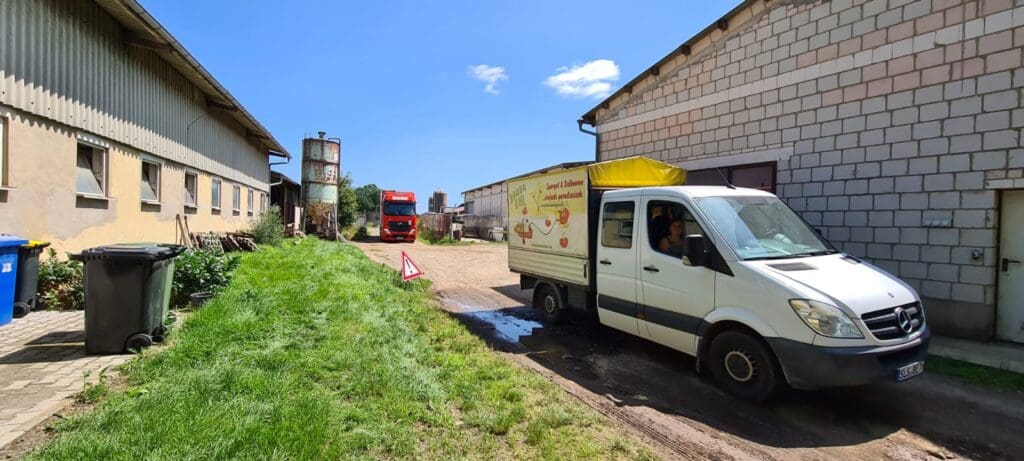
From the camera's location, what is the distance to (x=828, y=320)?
149 inches

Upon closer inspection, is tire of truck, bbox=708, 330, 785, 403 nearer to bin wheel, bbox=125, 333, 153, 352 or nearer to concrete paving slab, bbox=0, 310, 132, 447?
concrete paving slab, bbox=0, 310, 132, 447

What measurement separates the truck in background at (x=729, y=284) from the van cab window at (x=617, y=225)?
0.05 feet

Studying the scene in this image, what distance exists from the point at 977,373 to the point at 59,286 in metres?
12.0

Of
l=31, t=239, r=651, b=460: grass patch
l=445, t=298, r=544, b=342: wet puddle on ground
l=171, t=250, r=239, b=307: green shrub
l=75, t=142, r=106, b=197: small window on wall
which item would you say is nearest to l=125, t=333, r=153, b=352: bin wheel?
l=31, t=239, r=651, b=460: grass patch

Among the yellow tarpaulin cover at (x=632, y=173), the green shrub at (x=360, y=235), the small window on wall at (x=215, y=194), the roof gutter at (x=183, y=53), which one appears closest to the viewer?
the yellow tarpaulin cover at (x=632, y=173)

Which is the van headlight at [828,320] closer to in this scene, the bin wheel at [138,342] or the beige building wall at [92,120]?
the bin wheel at [138,342]

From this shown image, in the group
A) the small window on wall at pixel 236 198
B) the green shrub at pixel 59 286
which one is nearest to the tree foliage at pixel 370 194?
the small window on wall at pixel 236 198

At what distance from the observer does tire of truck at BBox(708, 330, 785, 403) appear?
416 cm

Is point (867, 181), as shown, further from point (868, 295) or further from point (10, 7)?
point (10, 7)

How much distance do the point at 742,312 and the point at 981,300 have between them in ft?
15.2

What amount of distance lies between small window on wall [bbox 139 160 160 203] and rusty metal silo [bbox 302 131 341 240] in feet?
60.8

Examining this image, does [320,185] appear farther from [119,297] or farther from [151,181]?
[119,297]

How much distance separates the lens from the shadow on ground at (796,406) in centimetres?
370

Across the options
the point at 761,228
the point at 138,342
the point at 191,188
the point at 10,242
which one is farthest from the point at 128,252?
the point at 191,188
